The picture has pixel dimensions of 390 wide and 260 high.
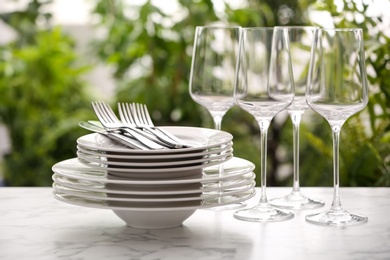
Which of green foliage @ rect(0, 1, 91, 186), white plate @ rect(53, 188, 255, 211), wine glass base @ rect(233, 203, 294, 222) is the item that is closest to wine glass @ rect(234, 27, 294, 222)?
wine glass base @ rect(233, 203, 294, 222)

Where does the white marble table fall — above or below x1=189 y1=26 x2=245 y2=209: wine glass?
below

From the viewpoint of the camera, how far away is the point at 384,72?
243cm

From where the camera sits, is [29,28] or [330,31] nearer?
[330,31]

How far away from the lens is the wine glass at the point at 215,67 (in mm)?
1561

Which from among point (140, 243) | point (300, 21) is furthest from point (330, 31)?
point (300, 21)

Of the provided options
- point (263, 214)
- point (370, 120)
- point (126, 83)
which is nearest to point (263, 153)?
point (263, 214)

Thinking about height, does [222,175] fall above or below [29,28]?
below

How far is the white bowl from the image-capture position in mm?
1354

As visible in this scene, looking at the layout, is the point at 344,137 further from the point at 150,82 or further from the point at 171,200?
the point at 171,200

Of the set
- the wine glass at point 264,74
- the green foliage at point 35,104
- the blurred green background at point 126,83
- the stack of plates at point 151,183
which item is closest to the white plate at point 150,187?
the stack of plates at point 151,183

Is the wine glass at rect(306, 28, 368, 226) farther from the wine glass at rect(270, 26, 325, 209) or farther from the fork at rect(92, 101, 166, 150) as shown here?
the fork at rect(92, 101, 166, 150)

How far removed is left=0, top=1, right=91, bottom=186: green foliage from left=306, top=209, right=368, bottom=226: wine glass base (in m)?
2.85

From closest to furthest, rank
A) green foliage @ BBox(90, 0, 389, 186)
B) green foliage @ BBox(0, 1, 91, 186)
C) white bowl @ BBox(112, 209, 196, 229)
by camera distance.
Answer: white bowl @ BBox(112, 209, 196, 229)
green foliage @ BBox(90, 0, 389, 186)
green foliage @ BBox(0, 1, 91, 186)

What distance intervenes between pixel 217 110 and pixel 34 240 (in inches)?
19.2
